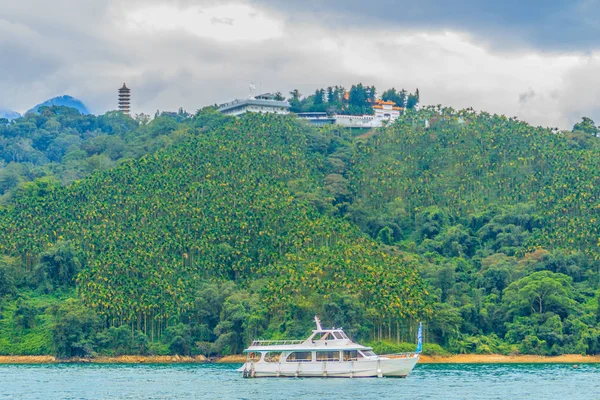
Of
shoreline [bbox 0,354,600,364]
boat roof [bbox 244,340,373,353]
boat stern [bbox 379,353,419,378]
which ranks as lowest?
shoreline [bbox 0,354,600,364]

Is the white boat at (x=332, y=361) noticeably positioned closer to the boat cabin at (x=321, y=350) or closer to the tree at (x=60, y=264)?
the boat cabin at (x=321, y=350)

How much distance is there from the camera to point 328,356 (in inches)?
3770

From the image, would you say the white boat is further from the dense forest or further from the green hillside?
the green hillside

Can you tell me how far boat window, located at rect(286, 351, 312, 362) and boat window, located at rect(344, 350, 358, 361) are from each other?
349cm

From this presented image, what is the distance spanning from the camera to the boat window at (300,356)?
96.3m

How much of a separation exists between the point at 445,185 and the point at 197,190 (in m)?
45.9

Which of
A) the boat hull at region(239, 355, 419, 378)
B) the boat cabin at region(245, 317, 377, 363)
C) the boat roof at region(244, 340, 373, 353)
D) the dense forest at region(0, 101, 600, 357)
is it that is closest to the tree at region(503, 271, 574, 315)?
the dense forest at region(0, 101, 600, 357)

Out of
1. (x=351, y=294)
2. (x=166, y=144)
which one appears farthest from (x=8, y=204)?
(x=351, y=294)

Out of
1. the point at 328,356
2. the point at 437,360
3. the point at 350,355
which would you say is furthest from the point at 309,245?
the point at 350,355

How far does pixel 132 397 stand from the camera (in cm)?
8269

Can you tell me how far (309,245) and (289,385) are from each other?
51340mm

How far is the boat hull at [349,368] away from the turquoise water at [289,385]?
3.55 ft

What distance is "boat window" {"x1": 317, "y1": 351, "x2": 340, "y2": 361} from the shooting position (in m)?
95.4

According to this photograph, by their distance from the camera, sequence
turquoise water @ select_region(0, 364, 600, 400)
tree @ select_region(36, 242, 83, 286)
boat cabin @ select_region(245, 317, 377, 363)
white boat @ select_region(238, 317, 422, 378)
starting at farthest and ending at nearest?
tree @ select_region(36, 242, 83, 286), white boat @ select_region(238, 317, 422, 378), boat cabin @ select_region(245, 317, 377, 363), turquoise water @ select_region(0, 364, 600, 400)
